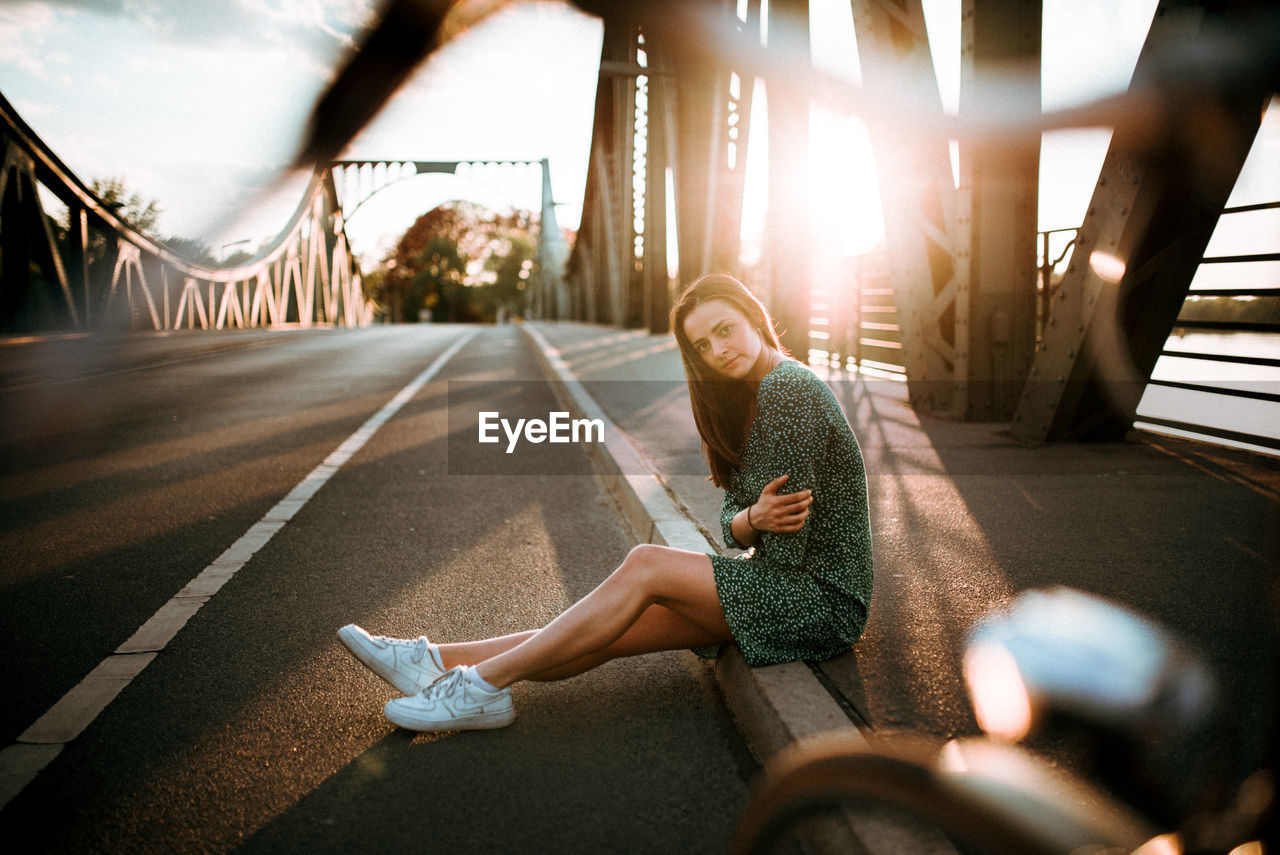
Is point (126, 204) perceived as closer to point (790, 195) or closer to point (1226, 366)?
point (790, 195)

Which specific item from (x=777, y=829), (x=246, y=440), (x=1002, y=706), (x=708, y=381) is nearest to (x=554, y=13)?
(x=246, y=440)

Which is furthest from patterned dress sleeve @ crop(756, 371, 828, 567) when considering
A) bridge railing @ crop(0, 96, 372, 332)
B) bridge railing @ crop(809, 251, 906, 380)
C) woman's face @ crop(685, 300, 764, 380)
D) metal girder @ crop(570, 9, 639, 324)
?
bridge railing @ crop(0, 96, 372, 332)

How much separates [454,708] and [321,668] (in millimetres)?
672

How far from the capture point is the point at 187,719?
262 centimetres

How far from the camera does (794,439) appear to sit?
2537 millimetres

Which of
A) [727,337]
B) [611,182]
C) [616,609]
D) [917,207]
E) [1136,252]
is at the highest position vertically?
[611,182]

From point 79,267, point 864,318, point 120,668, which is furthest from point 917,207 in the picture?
point 79,267

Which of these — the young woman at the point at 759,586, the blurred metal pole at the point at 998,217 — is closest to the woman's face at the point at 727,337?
the young woman at the point at 759,586

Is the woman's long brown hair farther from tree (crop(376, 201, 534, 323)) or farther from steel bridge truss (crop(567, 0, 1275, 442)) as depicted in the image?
tree (crop(376, 201, 534, 323))

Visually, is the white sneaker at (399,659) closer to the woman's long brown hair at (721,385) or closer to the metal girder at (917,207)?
the woman's long brown hair at (721,385)

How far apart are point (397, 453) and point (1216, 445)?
5.82m

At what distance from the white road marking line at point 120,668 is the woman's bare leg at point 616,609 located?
1.14 metres

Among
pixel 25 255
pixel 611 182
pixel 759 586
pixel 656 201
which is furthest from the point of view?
pixel 611 182

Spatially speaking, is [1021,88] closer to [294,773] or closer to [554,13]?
[554,13]
